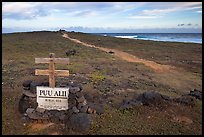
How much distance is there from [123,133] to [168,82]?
904cm

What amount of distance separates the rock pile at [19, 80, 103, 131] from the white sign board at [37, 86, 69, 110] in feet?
0.61

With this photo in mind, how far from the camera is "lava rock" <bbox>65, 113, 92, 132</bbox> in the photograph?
10477mm

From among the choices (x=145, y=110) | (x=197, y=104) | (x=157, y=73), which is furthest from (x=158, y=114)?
(x=157, y=73)

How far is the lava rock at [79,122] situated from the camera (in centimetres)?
1048

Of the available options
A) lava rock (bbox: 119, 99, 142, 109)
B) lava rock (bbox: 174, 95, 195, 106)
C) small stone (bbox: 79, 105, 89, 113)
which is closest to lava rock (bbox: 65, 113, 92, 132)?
small stone (bbox: 79, 105, 89, 113)

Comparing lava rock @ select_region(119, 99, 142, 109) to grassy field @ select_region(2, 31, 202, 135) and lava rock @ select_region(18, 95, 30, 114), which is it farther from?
lava rock @ select_region(18, 95, 30, 114)

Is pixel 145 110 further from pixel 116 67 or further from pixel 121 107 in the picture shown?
pixel 116 67

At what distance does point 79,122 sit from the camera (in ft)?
34.6

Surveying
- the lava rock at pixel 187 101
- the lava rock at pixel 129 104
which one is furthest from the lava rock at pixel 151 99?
the lava rock at pixel 187 101

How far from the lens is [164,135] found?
1051 centimetres

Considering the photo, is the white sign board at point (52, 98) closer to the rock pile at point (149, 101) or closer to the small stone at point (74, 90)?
the small stone at point (74, 90)

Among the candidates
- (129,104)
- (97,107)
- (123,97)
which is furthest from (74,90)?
(123,97)

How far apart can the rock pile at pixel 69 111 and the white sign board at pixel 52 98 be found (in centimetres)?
19

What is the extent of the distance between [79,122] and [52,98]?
1684 millimetres
